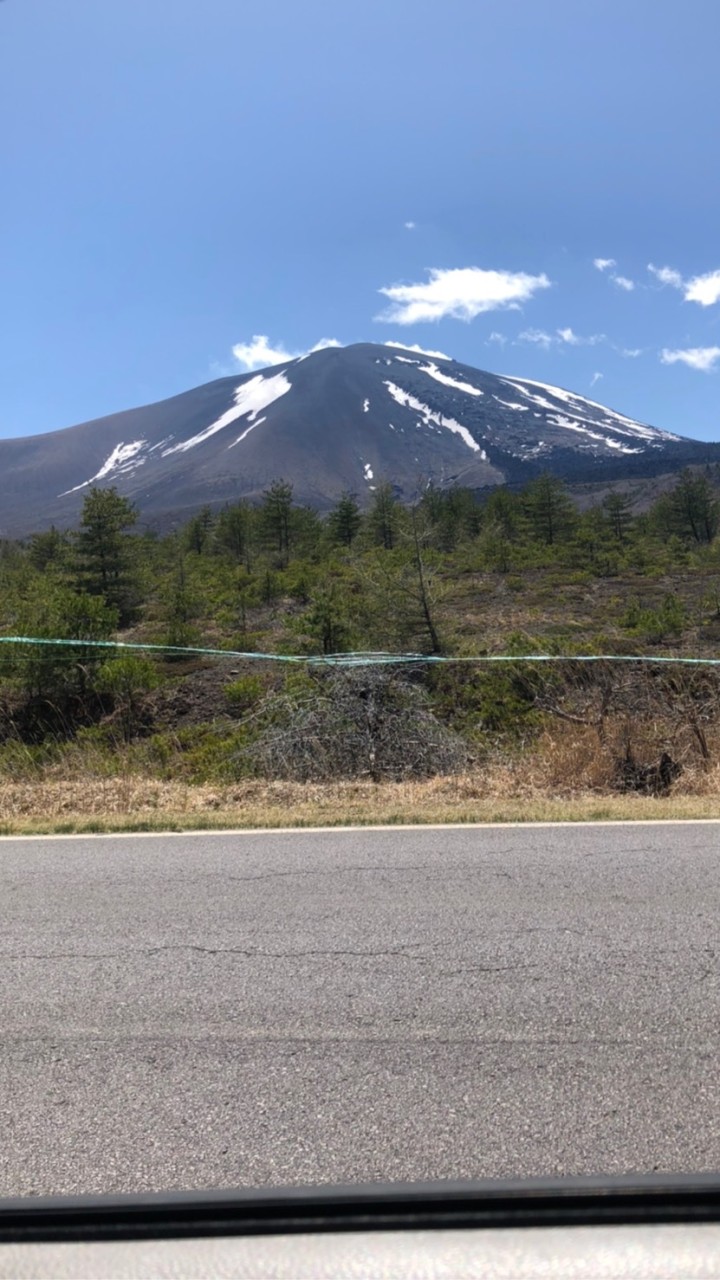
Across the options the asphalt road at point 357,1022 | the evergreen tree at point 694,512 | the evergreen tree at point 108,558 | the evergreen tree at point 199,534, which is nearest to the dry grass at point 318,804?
the asphalt road at point 357,1022

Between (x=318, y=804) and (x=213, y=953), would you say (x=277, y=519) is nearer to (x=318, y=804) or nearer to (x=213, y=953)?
(x=318, y=804)

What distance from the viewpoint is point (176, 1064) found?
9.04 ft

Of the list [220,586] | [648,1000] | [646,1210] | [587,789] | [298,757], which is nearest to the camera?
[646,1210]

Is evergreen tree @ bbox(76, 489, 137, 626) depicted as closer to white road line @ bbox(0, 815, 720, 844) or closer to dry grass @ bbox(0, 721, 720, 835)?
dry grass @ bbox(0, 721, 720, 835)

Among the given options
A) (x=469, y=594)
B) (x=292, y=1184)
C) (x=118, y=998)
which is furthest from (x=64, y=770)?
(x=469, y=594)

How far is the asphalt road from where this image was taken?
2295 mm

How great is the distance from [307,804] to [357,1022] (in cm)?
440

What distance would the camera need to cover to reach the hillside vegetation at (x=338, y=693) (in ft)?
27.7

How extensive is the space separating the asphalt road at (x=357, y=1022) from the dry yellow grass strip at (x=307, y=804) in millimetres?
1381

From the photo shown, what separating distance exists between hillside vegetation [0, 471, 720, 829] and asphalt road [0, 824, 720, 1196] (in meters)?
2.54

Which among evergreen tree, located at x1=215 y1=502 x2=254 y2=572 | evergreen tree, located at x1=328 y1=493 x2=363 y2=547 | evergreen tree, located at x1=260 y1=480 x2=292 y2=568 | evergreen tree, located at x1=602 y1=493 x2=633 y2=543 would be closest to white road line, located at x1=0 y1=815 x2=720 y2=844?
evergreen tree, located at x1=215 y1=502 x2=254 y2=572

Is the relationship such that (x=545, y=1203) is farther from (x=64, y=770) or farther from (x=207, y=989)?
(x=64, y=770)

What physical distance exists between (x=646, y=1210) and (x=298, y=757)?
7.48 meters

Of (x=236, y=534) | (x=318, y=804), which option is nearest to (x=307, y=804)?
(x=318, y=804)
